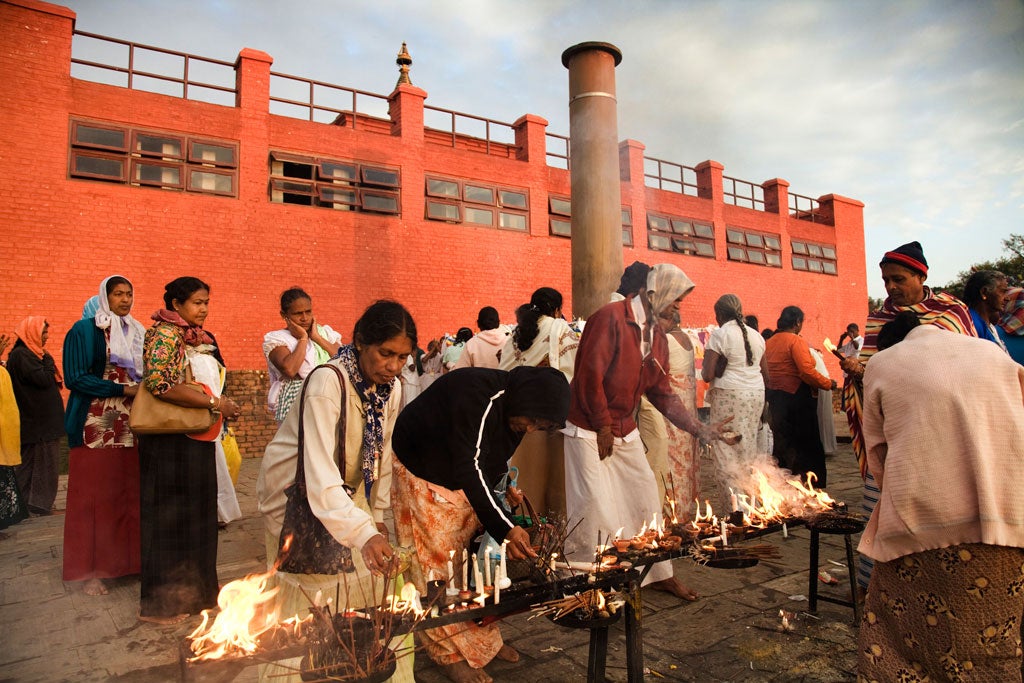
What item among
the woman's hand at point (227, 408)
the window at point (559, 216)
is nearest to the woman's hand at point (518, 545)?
the woman's hand at point (227, 408)

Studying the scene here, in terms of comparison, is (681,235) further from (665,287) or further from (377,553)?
(377,553)

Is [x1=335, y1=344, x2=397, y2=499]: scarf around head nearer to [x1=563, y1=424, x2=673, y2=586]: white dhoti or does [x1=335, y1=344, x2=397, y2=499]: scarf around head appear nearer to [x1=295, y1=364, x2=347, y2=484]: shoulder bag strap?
[x1=295, y1=364, x2=347, y2=484]: shoulder bag strap

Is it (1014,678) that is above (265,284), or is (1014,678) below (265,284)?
below

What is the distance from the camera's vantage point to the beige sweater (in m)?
2.34

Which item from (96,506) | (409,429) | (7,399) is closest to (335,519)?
(409,429)

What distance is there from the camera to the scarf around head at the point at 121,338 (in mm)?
4395

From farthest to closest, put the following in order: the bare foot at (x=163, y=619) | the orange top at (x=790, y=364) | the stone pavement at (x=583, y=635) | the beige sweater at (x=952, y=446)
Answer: the orange top at (x=790, y=364) → the bare foot at (x=163, y=619) → the stone pavement at (x=583, y=635) → the beige sweater at (x=952, y=446)

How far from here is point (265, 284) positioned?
1228 cm

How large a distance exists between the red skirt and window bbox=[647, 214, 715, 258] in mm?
15560

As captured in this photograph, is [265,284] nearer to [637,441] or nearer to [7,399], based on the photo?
[7,399]

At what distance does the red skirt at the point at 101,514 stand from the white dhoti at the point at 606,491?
3.13 m

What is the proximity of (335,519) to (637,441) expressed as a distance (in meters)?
2.48

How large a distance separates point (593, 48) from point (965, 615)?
5.79 metres

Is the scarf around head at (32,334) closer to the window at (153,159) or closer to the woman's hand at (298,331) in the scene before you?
the woman's hand at (298,331)
